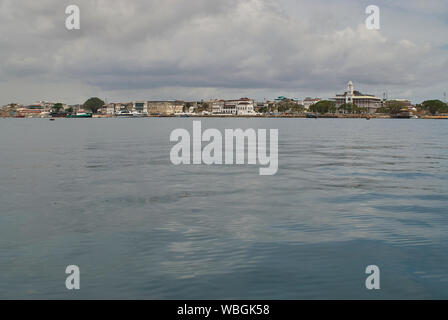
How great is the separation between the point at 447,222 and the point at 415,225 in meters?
1.15

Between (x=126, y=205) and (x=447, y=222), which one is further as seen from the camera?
(x=126, y=205)

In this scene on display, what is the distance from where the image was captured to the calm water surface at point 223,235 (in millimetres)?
9289

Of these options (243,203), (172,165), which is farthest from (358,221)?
(172,165)

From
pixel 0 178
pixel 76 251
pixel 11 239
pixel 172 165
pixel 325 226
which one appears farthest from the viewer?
pixel 172 165

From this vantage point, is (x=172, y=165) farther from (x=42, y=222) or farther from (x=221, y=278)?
(x=221, y=278)

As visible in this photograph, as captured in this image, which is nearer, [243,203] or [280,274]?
[280,274]

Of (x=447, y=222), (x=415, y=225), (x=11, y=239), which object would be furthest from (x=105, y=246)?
(x=447, y=222)

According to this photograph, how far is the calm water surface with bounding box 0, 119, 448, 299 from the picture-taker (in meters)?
9.29

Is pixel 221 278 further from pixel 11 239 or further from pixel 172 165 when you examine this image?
pixel 172 165

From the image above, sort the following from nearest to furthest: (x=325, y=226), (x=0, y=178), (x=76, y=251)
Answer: (x=76, y=251) < (x=325, y=226) < (x=0, y=178)

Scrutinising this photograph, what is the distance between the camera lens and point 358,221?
47.6ft

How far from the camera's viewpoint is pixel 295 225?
1402 centimetres

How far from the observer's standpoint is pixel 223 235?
1291 cm

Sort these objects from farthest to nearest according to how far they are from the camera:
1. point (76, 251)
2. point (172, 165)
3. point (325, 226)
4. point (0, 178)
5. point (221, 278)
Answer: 1. point (172, 165)
2. point (0, 178)
3. point (325, 226)
4. point (76, 251)
5. point (221, 278)
